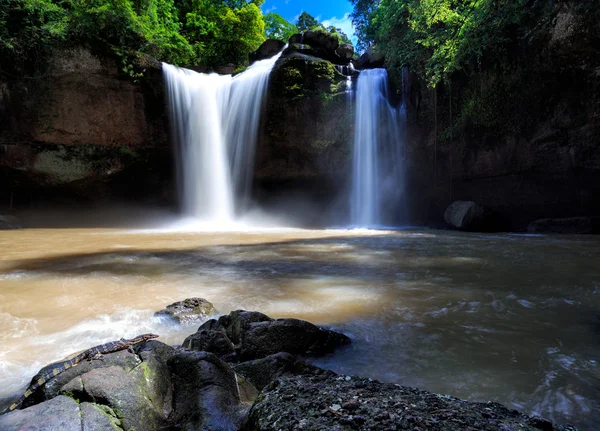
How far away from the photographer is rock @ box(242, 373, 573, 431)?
117 centimetres

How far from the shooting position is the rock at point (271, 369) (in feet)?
6.47

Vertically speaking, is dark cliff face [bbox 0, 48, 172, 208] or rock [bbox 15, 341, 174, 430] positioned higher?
dark cliff face [bbox 0, 48, 172, 208]

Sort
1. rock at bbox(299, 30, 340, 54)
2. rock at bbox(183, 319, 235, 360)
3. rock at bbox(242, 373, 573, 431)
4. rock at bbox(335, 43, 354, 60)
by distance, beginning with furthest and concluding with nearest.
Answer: rock at bbox(335, 43, 354, 60) → rock at bbox(299, 30, 340, 54) → rock at bbox(183, 319, 235, 360) → rock at bbox(242, 373, 573, 431)

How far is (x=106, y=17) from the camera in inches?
552

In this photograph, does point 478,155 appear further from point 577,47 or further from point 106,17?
point 106,17

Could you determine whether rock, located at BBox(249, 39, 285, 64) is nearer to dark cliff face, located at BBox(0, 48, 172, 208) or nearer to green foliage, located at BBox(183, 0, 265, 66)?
green foliage, located at BBox(183, 0, 265, 66)

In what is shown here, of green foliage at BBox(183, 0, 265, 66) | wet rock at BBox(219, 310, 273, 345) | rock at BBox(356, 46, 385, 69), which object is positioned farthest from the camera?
green foliage at BBox(183, 0, 265, 66)

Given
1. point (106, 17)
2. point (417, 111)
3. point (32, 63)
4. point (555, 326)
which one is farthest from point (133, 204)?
point (555, 326)

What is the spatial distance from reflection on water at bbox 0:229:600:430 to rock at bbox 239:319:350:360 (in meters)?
0.16

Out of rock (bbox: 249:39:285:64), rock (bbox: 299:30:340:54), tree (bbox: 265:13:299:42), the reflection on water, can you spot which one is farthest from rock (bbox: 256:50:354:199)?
tree (bbox: 265:13:299:42)

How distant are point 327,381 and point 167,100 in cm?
1618

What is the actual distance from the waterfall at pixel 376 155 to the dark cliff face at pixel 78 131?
8767 millimetres

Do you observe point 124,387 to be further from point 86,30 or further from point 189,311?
point 86,30

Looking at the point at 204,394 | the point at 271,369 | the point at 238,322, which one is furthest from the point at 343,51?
the point at 204,394
